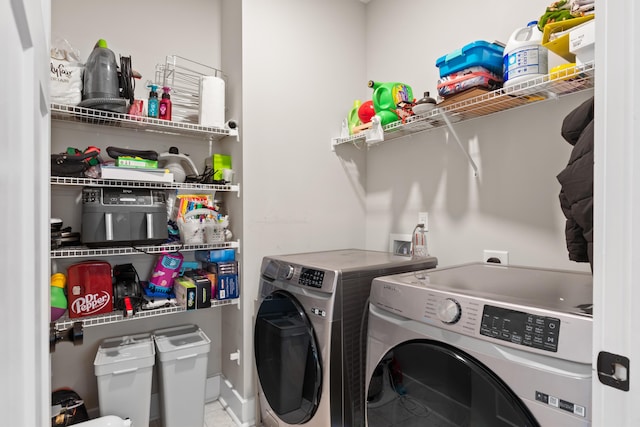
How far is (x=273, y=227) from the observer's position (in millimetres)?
2045

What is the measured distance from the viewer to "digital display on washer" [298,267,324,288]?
148cm

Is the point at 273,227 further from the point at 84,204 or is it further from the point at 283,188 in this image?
the point at 84,204

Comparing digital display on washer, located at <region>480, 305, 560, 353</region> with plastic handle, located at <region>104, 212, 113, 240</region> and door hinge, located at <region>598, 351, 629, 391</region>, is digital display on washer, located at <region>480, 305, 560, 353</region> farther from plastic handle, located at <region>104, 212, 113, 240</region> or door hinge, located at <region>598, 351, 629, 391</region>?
plastic handle, located at <region>104, 212, 113, 240</region>

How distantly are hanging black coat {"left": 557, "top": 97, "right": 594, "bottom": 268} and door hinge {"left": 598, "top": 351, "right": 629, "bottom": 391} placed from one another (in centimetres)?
35

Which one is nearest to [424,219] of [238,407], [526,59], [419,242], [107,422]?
[419,242]

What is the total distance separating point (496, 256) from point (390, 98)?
102 cm

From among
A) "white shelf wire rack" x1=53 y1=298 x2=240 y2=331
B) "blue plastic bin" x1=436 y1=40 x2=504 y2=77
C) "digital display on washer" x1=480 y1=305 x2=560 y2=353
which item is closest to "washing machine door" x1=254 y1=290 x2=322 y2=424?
"white shelf wire rack" x1=53 y1=298 x2=240 y2=331

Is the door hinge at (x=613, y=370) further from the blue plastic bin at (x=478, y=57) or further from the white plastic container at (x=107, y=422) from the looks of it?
the white plastic container at (x=107, y=422)

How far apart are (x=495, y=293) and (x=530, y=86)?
0.81 m

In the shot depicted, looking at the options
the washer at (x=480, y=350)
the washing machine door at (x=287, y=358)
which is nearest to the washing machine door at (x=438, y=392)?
the washer at (x=480, y=350)

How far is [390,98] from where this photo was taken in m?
1.91

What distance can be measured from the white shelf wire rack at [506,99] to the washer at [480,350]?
72 centimetres

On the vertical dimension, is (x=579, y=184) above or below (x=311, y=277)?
above

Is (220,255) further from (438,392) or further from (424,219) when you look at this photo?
(438,392)
